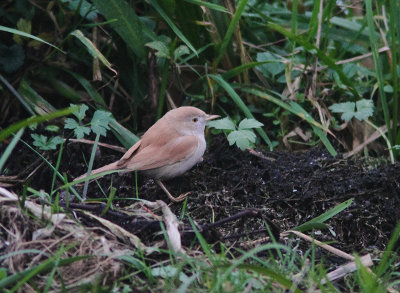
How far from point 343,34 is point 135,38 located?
209 centimetres

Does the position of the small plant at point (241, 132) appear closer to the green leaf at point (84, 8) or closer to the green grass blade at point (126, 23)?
the green grass blade at point (126, 23)

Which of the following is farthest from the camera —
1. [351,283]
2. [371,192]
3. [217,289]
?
[371,192]

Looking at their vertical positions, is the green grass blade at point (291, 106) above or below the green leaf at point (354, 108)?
below

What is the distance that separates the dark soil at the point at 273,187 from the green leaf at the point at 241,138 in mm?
273

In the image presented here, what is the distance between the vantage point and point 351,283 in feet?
10.6

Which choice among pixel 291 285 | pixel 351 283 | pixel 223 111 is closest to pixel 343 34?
pixel 223 111

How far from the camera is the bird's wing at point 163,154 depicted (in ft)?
14.2

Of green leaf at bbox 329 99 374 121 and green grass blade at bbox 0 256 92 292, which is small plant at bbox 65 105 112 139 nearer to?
green grass blade at bbox 0 256 92 292

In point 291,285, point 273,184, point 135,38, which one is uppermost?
point 135,38

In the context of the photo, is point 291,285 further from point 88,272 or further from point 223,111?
point 223,111

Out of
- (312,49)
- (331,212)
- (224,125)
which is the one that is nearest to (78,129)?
(224,125)

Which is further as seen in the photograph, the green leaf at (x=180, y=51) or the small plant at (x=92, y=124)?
the green leaf at (x=180, y=51)

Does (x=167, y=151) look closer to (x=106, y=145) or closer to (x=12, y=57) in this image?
(x=106, y=145)

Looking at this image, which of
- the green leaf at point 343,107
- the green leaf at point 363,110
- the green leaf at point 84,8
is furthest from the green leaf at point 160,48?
the green leaf at point 363,110
